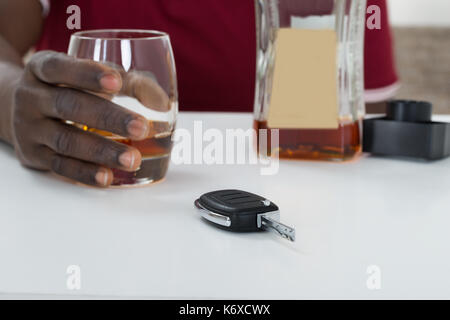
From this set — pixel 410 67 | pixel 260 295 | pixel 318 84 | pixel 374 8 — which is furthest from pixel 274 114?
pixel 410 67

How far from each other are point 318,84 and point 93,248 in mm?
299

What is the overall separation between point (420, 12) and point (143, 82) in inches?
79.7

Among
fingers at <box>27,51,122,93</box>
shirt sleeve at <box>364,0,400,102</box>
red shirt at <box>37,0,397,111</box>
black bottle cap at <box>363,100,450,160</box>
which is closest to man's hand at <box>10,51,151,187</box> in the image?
fingers at <box>27,51,122,93</box>

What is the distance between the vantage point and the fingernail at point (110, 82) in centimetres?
51

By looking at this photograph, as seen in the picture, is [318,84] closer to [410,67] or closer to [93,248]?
[93,248]

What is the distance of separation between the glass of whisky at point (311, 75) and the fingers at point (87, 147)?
17 cm

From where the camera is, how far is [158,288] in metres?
0.36

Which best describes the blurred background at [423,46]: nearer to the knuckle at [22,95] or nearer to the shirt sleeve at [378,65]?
the shirt sleeve at [378,65]

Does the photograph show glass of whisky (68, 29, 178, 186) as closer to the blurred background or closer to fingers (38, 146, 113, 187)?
fingers (38, 146, 113, 187)

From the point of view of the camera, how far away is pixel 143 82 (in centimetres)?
53

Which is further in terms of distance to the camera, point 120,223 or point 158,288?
point 120,223

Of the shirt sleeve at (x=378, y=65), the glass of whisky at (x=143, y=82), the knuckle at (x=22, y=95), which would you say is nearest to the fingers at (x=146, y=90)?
the glass of whisky at (x=143, y=82)

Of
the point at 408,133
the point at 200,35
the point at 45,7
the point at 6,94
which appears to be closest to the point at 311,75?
the point at 408,133

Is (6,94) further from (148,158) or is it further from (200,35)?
(200,35)
